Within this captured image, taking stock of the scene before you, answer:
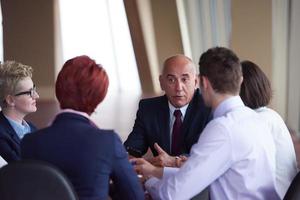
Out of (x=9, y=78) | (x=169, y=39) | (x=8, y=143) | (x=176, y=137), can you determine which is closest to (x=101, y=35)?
(x=169, y=39)

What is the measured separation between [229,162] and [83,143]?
22.9 inches

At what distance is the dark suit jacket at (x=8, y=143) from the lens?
261 centimetres

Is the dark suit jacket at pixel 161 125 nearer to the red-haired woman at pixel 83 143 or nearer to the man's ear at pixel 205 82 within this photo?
the man's ear at pixel 205 82

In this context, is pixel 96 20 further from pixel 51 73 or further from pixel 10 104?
pixel 10 104

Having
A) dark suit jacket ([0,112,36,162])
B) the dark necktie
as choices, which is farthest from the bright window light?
dark suit jacket ([0,112,36,162])

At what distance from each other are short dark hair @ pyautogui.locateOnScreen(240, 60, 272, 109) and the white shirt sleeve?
65cm

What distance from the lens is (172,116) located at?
9.76ft

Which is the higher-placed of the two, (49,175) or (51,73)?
(49,175)

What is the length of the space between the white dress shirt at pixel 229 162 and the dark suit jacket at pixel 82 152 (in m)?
0.25

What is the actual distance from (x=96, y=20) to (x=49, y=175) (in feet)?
43.8

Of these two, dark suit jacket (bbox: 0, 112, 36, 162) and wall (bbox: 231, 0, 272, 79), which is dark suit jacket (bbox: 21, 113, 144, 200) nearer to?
dark suit jacket (bbox: 0, 112, 36, 162)

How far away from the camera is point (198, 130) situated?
Answer: 2887 mm

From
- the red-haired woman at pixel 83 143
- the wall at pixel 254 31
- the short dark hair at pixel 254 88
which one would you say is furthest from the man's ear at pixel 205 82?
the wall at pixel 254 31

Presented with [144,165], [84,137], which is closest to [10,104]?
[144,165]
